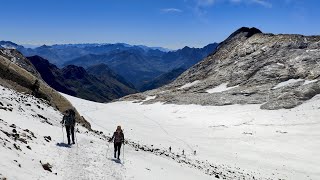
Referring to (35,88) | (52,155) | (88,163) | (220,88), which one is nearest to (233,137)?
(35,88)

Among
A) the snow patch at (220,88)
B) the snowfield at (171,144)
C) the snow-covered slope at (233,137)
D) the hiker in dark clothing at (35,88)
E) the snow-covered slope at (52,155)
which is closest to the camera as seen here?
the snow-covered slope at (52,155)

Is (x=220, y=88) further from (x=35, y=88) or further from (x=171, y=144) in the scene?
(x=35, y=88)

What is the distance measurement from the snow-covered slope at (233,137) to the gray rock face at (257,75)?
5.03 m

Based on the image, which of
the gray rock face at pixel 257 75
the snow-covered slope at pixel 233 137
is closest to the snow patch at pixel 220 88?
the gray rock face at pixel 257 75

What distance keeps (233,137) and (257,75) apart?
4452cm

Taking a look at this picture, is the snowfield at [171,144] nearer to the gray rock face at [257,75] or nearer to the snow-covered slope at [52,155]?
the snow-covered slope at [52,155]

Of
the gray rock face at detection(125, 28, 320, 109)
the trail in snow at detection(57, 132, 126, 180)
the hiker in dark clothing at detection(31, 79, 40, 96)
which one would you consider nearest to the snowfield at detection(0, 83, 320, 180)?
the trail in snow at detection(57, 132, 126, 180)

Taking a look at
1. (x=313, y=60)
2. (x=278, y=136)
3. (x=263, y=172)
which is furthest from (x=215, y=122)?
(x=313, y=60)

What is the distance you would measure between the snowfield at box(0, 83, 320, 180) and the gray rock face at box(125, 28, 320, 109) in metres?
5.00

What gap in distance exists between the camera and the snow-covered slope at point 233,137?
38844 millimetres

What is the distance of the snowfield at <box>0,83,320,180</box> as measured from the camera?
21.6m

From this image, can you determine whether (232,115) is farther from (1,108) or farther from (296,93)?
(1,108)

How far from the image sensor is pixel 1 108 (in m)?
28.8

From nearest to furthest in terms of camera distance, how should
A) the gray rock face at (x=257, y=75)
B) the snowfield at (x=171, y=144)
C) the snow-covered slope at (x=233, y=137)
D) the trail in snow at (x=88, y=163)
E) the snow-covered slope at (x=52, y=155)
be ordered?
the snow-covered slope at (x=52, y=155) < the trail in snow at (x=88, y=163) < the snowfield at (x=171, y=144) < the snow-covered slope at (x=233, y=137) < the gray rock face at (x=257, y=75)
